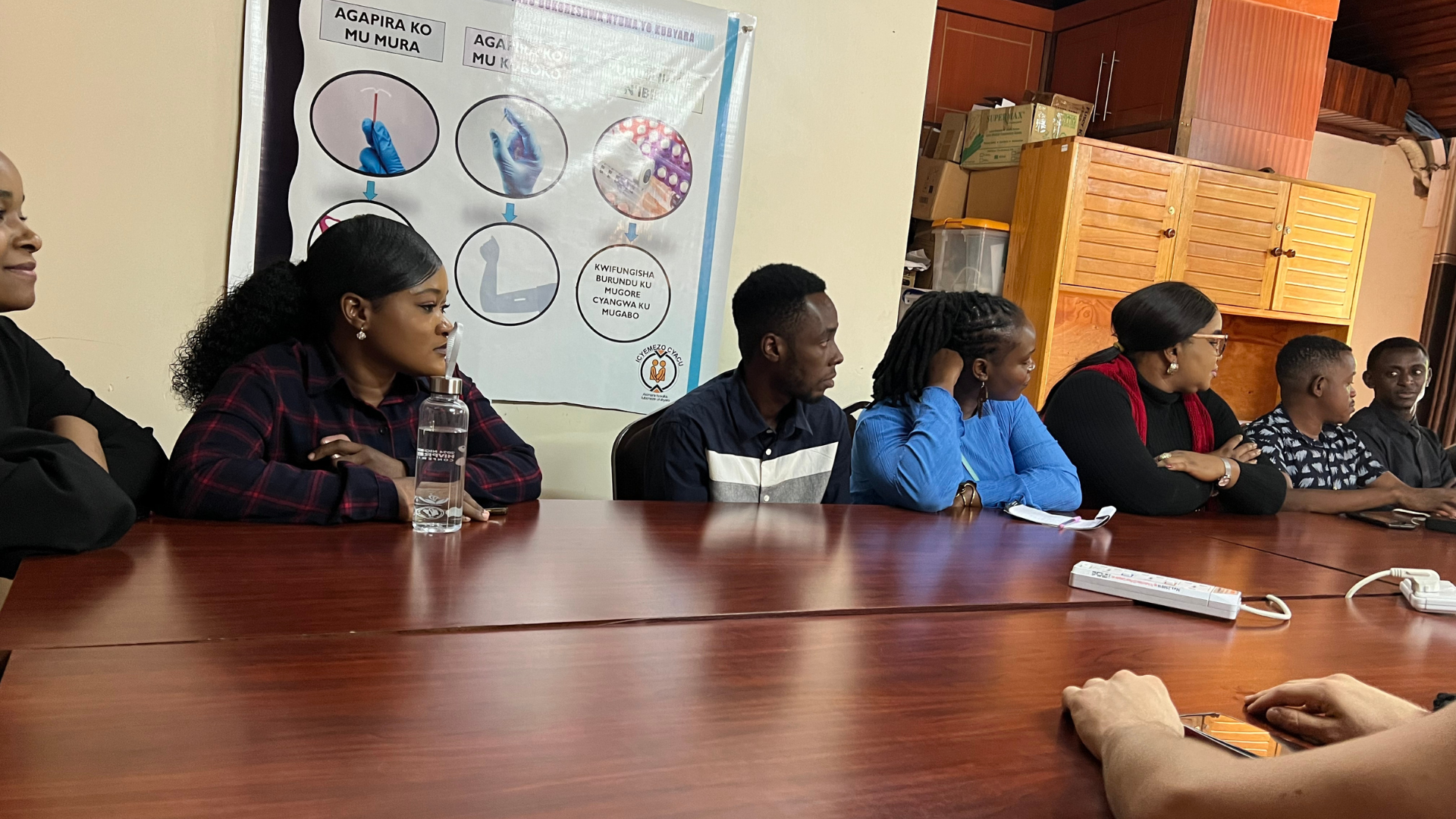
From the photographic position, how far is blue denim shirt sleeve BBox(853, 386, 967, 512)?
7.16 ft

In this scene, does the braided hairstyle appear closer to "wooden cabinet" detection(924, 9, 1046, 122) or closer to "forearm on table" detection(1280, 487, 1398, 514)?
"forearm on table" detection(1280, 487, 1398, 514)

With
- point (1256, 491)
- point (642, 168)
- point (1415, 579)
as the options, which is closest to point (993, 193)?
point (642, 168)

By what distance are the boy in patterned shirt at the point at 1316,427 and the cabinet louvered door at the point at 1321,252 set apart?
1.96 m

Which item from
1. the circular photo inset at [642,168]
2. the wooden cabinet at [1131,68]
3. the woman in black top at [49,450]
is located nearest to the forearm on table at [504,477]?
the woman in black top at [49,450]

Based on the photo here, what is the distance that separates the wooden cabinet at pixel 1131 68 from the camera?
4.82 meters

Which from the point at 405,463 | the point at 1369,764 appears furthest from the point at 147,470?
the point at 1369,764

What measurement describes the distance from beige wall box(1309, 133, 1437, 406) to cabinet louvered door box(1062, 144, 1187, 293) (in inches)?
88.3

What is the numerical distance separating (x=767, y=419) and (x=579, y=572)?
1.05 metres

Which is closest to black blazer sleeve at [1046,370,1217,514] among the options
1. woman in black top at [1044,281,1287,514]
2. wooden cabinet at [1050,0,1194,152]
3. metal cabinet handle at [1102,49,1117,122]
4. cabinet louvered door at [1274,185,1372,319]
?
woman in black top at [1044,281,1287,514]

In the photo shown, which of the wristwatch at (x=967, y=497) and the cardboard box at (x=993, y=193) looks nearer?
the wristwatch at (x=967, y=497)

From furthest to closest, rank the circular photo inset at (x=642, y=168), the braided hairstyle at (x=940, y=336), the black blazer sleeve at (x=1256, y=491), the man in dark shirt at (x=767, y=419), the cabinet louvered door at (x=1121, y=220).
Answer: the cabinet louvered door at (x=1121, y=220)
the circular photo inset at (x=642, y=168)
the black blazer sleeve at (x=1256, y=491)
the braided hairstyle at (x=940, y=336)
the man in dark shirt at (x=767, y=419)

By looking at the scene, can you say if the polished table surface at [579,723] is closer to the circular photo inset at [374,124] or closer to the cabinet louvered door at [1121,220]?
the circular photo inset at [374,124]

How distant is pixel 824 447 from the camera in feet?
7.88

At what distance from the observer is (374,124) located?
2635mm
